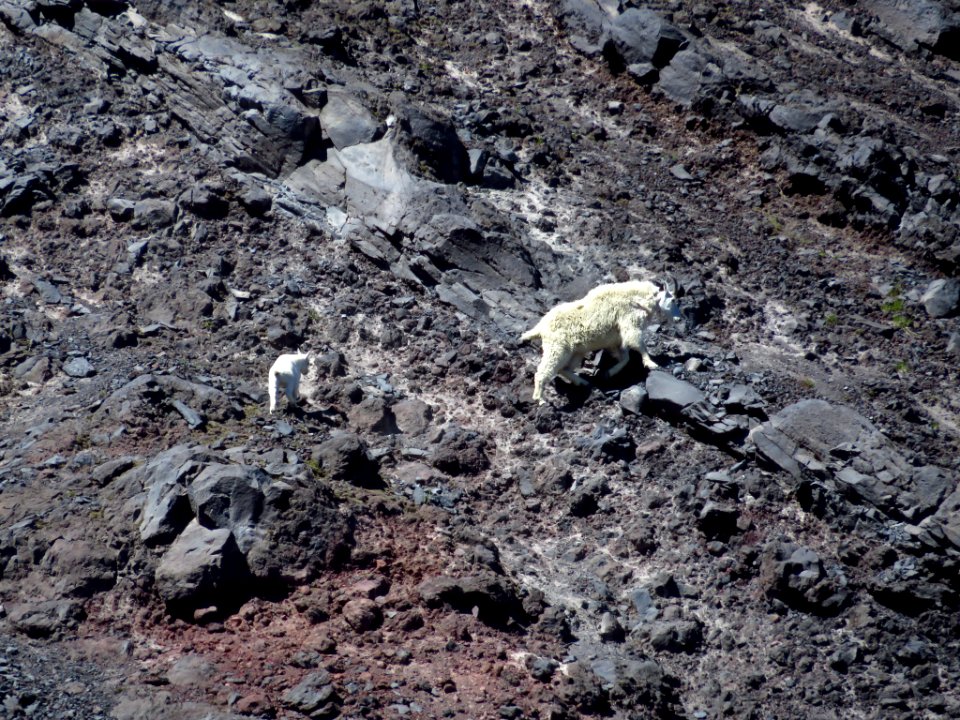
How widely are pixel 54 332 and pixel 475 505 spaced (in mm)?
7596

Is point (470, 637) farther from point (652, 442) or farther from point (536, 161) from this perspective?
point (536, 161)

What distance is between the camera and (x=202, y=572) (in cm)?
1061

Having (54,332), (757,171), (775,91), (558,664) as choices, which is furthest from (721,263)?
(54,332)

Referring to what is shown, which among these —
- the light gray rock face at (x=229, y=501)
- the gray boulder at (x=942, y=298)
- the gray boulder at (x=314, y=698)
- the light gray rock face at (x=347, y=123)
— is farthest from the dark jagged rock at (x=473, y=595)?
the gray boulder at (x=942, y=298)

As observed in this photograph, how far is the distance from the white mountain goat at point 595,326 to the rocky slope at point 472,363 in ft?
2.13

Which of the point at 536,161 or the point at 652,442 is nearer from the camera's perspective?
the point at 652,442

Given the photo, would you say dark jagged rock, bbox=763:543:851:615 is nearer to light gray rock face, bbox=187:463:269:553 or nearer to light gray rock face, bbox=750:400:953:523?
light gray rock face, bbox=750:400:953:523

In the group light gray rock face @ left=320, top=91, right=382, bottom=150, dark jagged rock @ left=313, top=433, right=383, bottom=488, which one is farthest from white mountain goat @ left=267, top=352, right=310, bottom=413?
light gray rock face @ left=320, top=91, right=382, bottom=150

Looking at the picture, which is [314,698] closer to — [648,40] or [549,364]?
[549,364]

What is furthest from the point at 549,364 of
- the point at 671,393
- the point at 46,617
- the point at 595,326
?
the point at 46,617

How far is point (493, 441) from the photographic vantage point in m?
14.9

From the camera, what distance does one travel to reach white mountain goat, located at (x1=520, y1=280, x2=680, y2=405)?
581 inches

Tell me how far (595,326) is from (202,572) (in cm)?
684

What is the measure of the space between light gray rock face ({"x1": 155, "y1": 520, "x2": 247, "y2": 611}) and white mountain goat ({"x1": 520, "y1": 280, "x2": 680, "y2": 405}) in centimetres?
581
